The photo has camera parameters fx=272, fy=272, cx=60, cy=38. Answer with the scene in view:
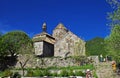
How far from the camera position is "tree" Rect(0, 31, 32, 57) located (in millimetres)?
61403

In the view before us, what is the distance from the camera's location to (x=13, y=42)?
65125mm

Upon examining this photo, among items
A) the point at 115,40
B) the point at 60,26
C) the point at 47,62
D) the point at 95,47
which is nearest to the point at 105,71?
the point at 115,40

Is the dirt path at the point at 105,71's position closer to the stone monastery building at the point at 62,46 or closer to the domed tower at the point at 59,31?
the stone monastery building at the point at 62,46

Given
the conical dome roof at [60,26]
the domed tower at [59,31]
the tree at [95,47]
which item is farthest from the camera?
the conical dome roof at [60,26]

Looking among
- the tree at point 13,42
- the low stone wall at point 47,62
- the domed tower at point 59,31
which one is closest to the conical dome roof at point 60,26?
the domed tower at point 59,31

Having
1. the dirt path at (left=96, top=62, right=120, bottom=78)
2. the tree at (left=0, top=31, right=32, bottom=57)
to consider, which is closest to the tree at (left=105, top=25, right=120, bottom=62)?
the dirt path at (left=96, top=62, right=120, bottom=78)

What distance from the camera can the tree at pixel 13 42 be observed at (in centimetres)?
6140

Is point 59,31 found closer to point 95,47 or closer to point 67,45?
point 95,47

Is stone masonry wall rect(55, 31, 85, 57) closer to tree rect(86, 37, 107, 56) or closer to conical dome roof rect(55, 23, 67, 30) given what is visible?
tree rect(86, 37, 107, 56)

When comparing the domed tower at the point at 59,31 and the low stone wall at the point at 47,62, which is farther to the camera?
the domed tower at the point at 59,31

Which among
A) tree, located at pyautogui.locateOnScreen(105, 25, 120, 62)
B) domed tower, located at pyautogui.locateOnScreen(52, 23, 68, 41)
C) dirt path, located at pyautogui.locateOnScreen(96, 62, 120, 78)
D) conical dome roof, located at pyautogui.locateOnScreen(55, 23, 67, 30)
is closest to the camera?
tree, located at pyautogui.locateOnScreen(105, 25, 120, 62)

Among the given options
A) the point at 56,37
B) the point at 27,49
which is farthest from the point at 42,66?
the point at 56,37

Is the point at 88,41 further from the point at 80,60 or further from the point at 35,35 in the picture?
the point at 80,60

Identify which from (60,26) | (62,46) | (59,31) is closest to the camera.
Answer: (62,46)
